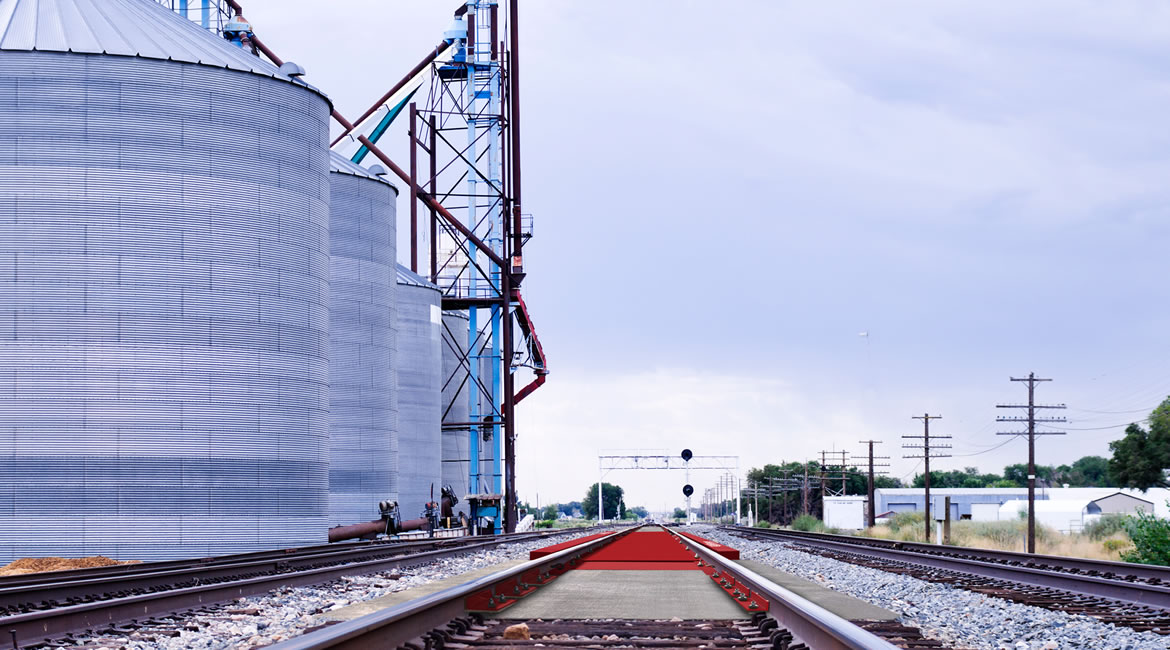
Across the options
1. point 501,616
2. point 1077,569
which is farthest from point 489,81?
point 501,616

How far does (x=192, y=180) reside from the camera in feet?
94.2

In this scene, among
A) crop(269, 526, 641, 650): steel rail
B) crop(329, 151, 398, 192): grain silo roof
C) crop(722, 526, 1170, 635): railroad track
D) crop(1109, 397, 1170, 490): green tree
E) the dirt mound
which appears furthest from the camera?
crop(1109, 397, 1170, 490): green tree

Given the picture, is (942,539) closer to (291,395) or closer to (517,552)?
(517,552)

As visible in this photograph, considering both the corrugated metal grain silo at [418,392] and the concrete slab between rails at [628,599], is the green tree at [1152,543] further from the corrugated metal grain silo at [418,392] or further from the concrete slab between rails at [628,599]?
the corrugated metal grain silo at [418,392]

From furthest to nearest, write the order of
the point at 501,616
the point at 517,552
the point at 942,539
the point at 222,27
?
the point at 222,27, the point at 942,539, the point at 517,552, the point at 501,616

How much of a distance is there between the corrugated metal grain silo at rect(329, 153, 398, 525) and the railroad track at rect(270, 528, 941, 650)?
102 ft

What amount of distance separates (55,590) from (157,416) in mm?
15553

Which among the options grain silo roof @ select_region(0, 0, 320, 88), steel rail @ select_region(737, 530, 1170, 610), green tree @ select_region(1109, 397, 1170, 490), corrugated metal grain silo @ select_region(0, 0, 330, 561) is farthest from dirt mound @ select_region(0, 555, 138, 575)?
green tree @ select_region(1109, 397, 1170, 490)

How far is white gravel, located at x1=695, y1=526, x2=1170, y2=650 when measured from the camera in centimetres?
938

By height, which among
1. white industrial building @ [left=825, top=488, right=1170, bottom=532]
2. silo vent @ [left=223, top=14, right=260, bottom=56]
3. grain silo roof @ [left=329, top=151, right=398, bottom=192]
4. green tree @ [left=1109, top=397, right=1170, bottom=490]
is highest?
silo vent @ [left=223, top=14, right=260, bottom=56]

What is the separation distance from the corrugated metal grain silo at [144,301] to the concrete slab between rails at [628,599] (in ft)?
50.2

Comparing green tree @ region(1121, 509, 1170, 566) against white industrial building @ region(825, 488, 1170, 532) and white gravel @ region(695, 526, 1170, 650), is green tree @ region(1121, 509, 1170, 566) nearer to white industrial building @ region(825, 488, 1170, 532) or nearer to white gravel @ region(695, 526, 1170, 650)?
white gravel @ region(695, 526, 1170, 650)

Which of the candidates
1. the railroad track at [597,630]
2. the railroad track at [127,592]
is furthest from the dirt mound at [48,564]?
the railroad track at [597,630]

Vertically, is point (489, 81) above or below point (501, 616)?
above
